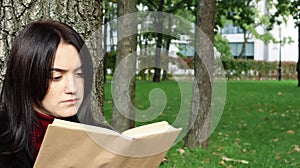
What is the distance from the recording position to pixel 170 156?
4.97 meters

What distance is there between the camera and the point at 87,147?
1455 mm

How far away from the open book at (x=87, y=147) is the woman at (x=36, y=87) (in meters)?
0.27

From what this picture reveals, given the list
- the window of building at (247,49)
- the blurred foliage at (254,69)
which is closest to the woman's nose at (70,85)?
the blurred foliage at (254,69)

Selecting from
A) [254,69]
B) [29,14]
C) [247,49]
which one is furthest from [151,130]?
[247,49]

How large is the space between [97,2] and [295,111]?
8.38 meters

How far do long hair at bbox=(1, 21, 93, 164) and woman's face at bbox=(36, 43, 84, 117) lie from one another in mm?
19

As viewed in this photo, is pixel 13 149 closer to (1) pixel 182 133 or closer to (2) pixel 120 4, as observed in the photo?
(1) pixel 182 133

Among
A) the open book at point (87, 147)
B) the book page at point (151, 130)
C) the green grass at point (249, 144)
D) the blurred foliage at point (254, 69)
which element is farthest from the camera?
the blurred foliage at point (254, 69)

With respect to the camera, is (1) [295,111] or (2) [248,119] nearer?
(2) [248,119]

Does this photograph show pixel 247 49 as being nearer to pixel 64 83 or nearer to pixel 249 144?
pixel 249 144

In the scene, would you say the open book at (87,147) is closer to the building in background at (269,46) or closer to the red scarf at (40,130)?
the red scarf at (40,130)

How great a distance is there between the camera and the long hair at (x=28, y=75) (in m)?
1.68

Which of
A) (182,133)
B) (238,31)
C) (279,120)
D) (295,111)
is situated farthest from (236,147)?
(238,31)

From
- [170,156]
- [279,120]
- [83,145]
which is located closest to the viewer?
[83,145]
